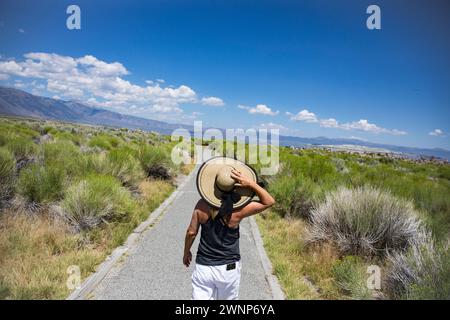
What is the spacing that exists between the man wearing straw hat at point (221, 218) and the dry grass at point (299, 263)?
197 cm

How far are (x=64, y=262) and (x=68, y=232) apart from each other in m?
1.36

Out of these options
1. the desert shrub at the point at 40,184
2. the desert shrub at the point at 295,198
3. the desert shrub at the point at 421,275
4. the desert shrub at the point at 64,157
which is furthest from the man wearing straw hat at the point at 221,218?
the desert shrub at the point at 64,157

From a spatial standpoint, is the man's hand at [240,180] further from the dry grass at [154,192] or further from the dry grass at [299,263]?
the dry grass at [154,192]

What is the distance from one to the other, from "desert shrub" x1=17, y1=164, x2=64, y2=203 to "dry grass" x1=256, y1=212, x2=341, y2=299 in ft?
15.7

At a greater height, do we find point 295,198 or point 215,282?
point 215,282

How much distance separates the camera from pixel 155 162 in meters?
13.6

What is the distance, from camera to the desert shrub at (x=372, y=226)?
5.71 metres

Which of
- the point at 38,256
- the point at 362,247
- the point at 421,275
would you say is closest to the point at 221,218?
the point at 421,275

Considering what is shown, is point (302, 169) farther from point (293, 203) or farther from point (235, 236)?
point (235, 236)

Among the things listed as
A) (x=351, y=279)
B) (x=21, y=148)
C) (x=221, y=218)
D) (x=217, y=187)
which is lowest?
(x=351, y=279)

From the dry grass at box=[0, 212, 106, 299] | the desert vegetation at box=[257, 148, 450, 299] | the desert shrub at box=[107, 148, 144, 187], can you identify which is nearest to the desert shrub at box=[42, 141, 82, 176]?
the desert shrub at box=[107, 148, 144, 187]

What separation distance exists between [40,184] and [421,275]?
7.18 meters

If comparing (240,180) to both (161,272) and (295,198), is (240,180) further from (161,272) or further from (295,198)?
(295,198)

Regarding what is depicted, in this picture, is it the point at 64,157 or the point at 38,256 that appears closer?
the point at 38,256
